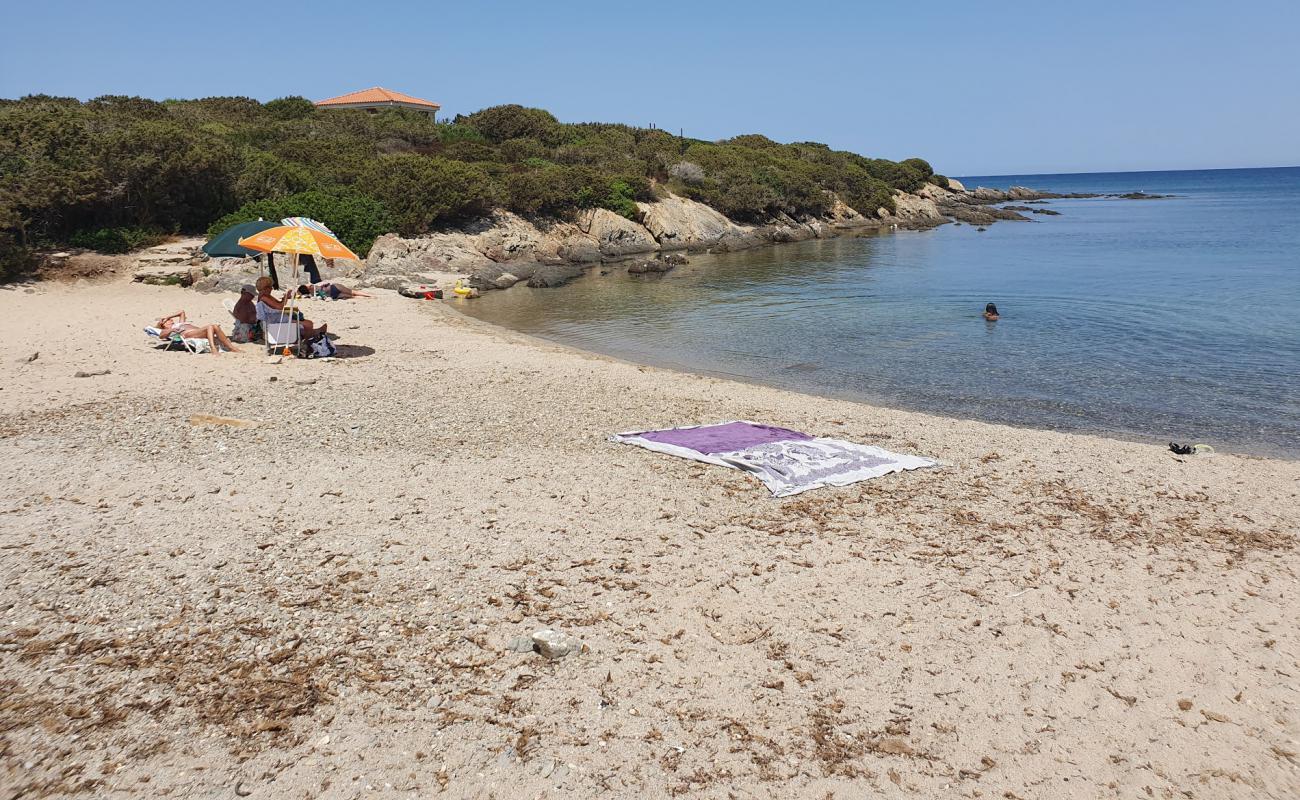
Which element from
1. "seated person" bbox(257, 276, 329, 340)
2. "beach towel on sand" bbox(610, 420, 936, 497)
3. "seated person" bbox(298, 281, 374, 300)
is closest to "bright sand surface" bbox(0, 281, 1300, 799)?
"beach towel on sand" bbox(610, 420, 936, 497)

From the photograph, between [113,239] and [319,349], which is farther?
[113,239]

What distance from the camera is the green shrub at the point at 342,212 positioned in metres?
26.1

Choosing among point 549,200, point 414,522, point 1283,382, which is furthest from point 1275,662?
point 549,200

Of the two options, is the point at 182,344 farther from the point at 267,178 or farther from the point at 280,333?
the point at 267,178

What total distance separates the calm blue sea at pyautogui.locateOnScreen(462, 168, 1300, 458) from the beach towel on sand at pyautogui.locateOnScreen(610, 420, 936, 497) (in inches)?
170

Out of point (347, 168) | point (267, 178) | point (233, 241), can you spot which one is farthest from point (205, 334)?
point (347, 168)

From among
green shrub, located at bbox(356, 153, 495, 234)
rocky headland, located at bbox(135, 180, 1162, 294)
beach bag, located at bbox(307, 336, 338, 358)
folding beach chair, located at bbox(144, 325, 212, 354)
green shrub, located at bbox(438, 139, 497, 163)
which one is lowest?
beach bag, located at bbox(307, 336, 338, 358)

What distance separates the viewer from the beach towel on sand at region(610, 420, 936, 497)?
860 cm

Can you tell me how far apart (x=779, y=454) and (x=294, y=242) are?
8913 millimetres

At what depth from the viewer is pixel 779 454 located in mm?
9109

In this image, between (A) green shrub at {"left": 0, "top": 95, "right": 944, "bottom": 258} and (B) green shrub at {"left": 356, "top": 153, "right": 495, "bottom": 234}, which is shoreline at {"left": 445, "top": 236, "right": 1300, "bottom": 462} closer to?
(B) green shrub at {"left": 356, "top": 153, "right": 495, "bottom": 234}

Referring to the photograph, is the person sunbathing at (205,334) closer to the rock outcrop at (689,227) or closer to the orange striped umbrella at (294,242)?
the orange striped umbrella at (294,242)

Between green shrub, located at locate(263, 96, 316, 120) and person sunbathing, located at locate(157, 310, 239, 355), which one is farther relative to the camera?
green shrub, located at locate(263, 96, 316, 120)

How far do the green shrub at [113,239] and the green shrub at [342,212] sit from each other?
227cm
